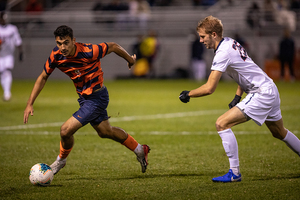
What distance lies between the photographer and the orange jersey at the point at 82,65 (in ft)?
17.1

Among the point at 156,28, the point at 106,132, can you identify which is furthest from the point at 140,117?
the point at 156,28

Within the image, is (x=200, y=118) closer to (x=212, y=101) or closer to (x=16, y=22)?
(x=212, y=101)

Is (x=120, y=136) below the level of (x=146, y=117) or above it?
above

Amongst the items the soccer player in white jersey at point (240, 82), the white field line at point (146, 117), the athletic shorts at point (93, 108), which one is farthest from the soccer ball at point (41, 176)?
the white field line at point (146, 117)

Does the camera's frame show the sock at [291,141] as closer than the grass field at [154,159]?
No

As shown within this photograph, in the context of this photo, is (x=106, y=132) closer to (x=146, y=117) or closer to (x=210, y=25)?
(x=210, y=25)

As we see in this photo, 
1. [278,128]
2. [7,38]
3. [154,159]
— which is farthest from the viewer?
[7,38]

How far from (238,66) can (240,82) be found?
26cm

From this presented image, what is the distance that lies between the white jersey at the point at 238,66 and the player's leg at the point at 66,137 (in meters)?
1.87

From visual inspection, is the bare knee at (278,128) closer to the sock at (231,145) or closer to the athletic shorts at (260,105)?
the athletic shorts at (260,105)

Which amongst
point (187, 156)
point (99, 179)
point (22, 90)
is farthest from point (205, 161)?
point (22, 90)

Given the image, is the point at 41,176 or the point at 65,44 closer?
the point at 41,176

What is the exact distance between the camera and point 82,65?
5.27 m

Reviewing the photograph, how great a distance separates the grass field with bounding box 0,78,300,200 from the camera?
4.71m
